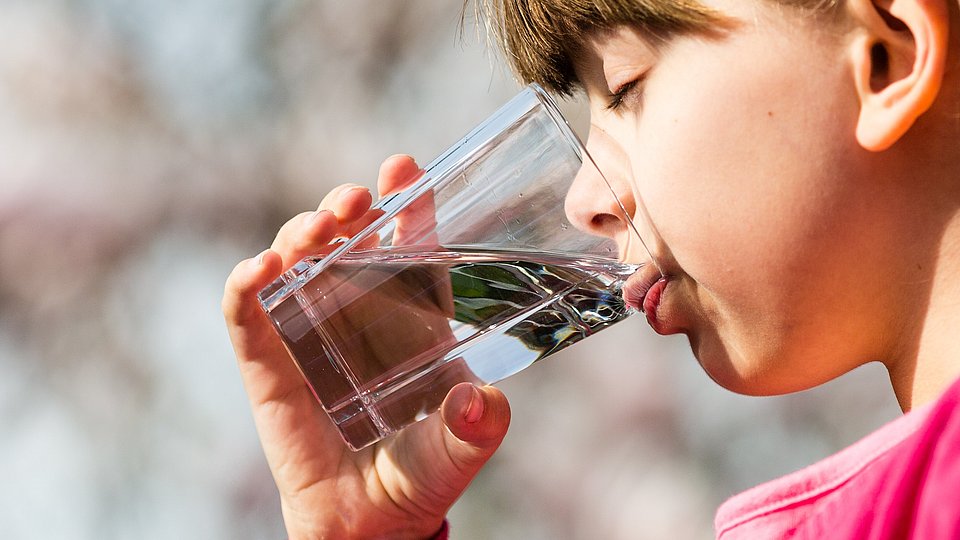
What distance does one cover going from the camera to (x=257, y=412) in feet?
2.83

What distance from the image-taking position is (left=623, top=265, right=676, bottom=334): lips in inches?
25.3

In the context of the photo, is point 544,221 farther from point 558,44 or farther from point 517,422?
point 517,422

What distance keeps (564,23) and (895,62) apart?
0.61ft

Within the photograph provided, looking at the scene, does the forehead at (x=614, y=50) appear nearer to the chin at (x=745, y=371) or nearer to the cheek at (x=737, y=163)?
the cheek at (x=737, y=163)

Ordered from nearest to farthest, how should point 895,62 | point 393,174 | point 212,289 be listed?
point 895,62, point 393,174, point 212,289

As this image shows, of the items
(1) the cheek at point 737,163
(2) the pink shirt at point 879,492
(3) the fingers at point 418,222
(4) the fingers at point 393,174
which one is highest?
Result: (4) the fingers at point 393,174

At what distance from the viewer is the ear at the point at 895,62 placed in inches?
22.3

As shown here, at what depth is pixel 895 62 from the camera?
58cm

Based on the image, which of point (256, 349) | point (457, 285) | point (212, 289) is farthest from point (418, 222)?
point (212, 289)

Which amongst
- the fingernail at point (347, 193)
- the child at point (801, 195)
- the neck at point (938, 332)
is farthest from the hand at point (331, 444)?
the neck at point (938, 332)

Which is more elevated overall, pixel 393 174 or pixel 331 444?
pixel 393 174

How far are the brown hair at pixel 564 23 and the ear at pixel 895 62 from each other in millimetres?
26

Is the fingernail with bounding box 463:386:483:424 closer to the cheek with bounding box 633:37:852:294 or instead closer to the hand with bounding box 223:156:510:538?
the hand with bounding box 223:156:510:538

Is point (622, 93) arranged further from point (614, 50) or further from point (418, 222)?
point (418, 222)
